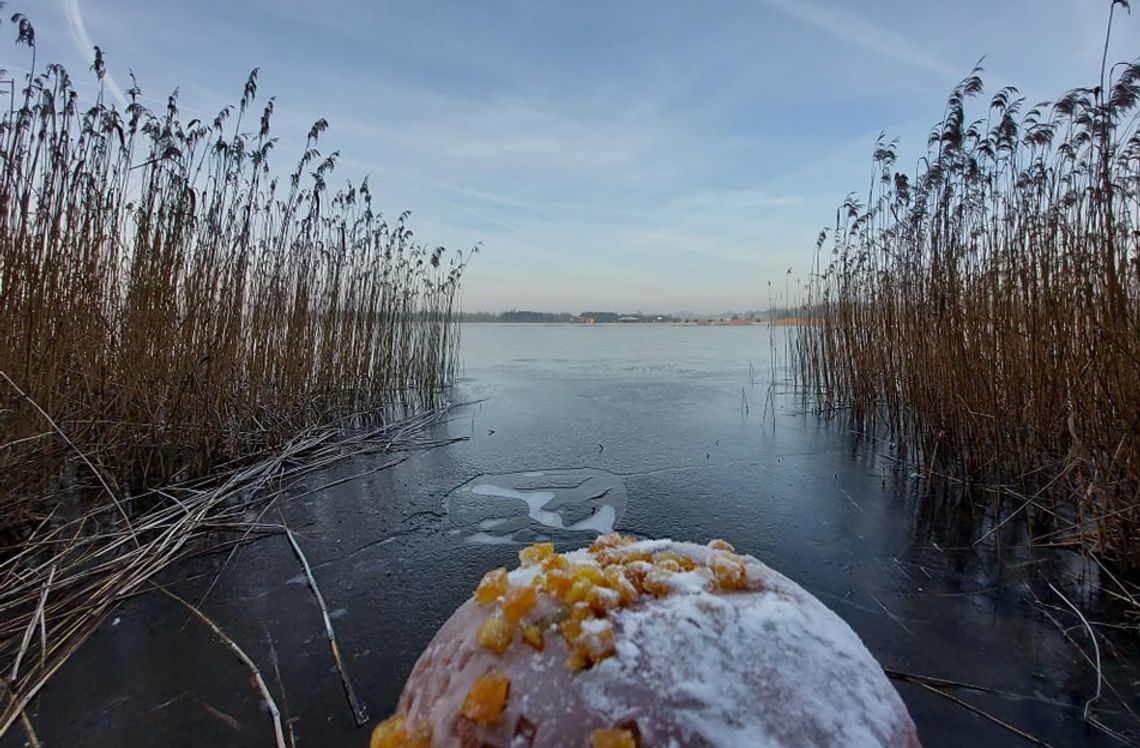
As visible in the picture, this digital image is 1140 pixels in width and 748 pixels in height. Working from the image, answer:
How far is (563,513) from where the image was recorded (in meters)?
2.53

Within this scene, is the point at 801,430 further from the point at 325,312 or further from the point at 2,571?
the point at 2,571

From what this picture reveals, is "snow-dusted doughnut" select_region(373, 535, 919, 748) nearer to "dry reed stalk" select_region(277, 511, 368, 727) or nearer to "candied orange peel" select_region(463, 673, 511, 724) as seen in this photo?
"candied orange peel" select_region(463, 673, 511, 724)

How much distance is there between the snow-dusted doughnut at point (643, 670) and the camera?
0.68 metres

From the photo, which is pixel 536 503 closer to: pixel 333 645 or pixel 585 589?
pixel 333 645

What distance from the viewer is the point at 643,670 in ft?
2.36

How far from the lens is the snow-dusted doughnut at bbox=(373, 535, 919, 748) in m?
0.68

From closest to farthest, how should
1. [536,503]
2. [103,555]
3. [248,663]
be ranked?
[248,663]
[103,555]
[536,503]

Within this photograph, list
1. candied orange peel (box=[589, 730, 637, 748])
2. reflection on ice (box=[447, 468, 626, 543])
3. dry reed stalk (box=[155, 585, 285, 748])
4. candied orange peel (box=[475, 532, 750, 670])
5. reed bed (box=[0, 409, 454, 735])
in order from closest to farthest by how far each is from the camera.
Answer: candied orange peel (box=[589, 730, 637, 748]) < candied orange peel (box=[475, 532, 750, 670]) < dry reed stalk (box=[155, 585, 285, 748]) < reed bed (box=[0, 409, 454, 735]) < reflection on ice (box=[447, 468, 626, 543])

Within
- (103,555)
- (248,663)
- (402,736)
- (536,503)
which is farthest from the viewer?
(536,503)

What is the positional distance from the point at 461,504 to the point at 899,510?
6.78 ft

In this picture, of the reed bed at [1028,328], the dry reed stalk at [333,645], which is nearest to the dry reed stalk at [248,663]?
the dry reed stalk at [333,645]

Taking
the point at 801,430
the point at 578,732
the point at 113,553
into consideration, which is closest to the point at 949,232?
the point at 801,430

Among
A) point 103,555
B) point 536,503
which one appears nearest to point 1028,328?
point 536,503

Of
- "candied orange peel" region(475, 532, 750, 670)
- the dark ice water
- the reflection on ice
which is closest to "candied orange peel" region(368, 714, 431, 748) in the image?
"candied orange peel" region(475, 532, 750, 670)
